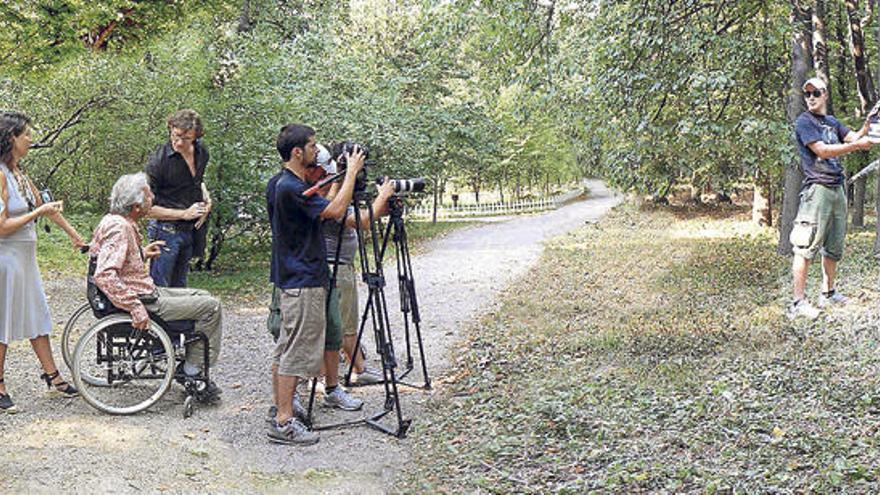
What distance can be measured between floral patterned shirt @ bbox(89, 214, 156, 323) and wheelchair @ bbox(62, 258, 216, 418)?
0.33 ft

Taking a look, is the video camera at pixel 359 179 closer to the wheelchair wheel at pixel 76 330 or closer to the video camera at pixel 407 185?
the video camera at pixel 407 185

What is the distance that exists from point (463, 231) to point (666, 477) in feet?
60.7

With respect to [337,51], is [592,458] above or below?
below

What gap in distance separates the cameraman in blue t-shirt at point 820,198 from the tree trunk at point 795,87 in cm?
→ 264

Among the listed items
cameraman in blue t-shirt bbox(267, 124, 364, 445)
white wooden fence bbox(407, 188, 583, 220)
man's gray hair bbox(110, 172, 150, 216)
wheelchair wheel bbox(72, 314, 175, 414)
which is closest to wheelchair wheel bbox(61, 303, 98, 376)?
wheelchair wheel bbox(72, 314, 175, 414)

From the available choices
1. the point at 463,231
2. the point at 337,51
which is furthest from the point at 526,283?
the point at 463,231

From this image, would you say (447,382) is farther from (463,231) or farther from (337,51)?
(463,231)

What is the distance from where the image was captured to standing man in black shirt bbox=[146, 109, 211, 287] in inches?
236

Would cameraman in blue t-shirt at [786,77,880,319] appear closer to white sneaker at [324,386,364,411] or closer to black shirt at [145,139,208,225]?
white sneaker at [324,386,364,411]

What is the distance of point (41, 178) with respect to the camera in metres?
12.4

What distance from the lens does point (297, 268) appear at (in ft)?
15.7

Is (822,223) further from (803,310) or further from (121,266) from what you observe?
(121,266)

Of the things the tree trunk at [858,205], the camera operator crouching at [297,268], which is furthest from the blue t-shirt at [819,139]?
the tree trunk at [858,205]

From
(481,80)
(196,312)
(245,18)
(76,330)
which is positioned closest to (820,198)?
(196,312)
